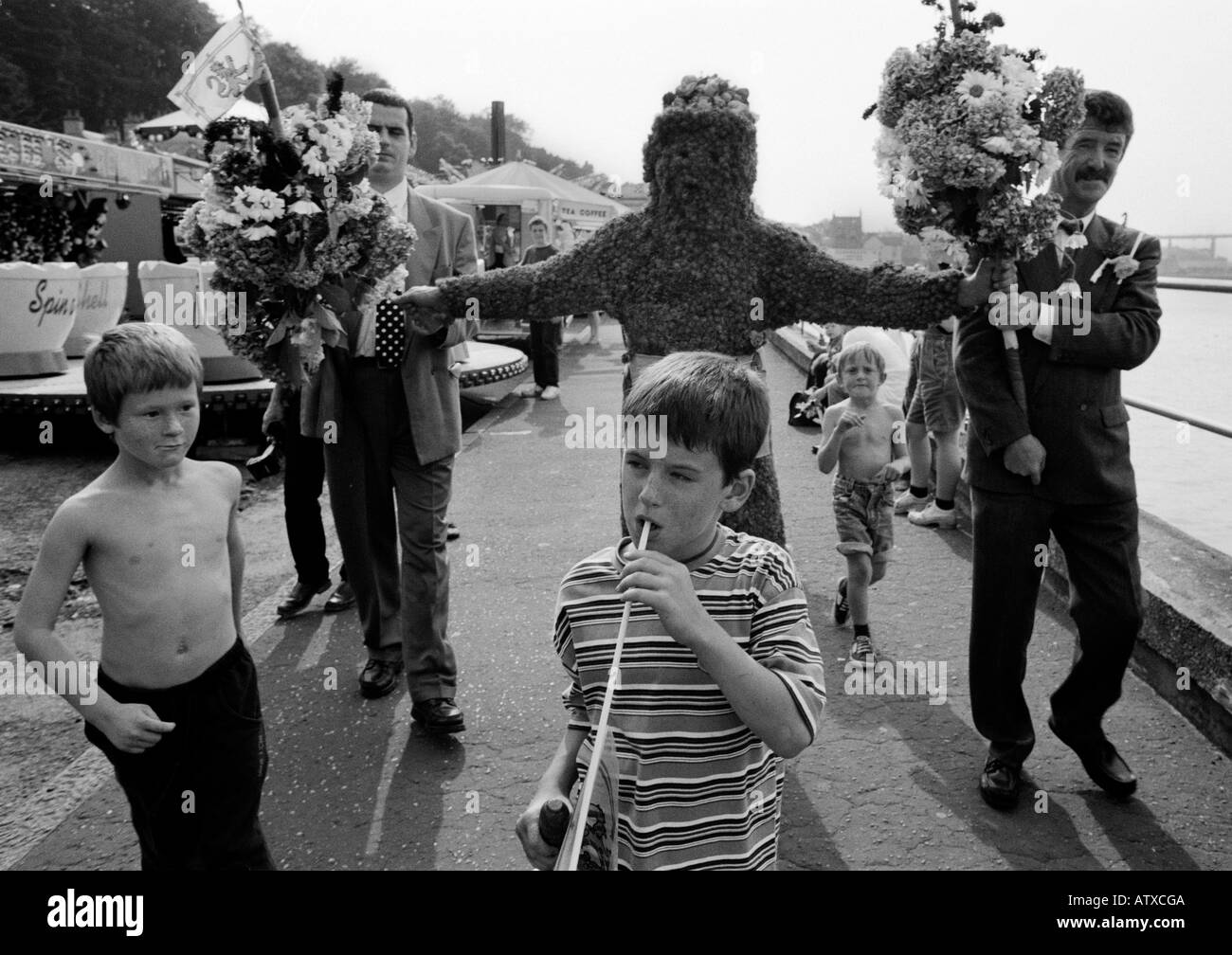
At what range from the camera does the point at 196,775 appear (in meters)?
2.51

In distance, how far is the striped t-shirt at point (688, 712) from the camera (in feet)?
5.69

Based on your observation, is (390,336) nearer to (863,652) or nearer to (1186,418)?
(863,652)

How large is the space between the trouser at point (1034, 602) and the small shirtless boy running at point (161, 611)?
2408 millimetres

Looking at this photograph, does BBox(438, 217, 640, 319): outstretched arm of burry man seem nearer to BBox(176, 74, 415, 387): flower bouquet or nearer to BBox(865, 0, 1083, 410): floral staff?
BBox(176, 74, 415, 387): flower bouquet

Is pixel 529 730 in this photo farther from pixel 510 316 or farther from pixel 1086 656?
pixel 1086 656

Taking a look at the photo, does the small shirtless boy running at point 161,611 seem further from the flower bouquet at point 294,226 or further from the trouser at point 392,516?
the trouser at point 392,516

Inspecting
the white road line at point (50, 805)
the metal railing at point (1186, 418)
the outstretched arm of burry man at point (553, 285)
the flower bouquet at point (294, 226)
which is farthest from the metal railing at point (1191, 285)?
the white road line at point (50, 805)

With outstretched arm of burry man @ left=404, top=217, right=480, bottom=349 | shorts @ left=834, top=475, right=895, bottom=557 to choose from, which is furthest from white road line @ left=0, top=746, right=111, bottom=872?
shorts @ left=834, top=475, right=895, bottom=557

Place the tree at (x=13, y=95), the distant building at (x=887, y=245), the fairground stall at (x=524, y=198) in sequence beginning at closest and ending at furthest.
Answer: the distant building at (x=887, y=245) < the fairground stall at (x=524, y=198) < the tree at (x=13, y=95)

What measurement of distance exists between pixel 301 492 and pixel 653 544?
390 cm

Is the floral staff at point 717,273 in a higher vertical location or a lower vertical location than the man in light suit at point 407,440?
higher

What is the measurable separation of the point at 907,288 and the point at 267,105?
2158mm

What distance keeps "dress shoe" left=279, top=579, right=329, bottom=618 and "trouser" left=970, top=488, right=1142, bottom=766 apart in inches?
134
